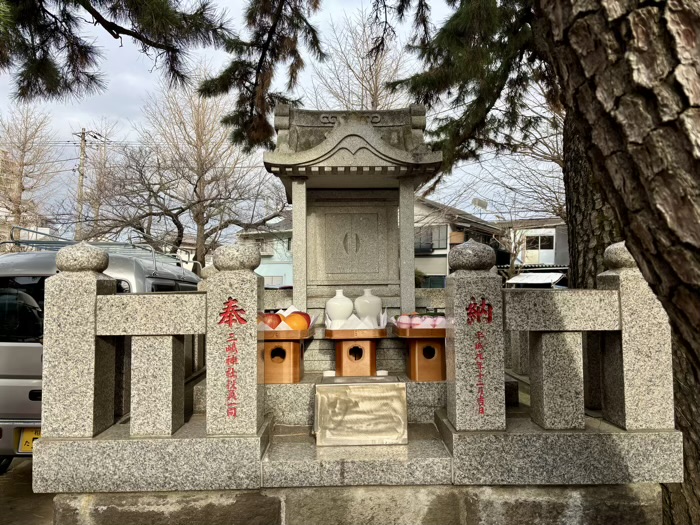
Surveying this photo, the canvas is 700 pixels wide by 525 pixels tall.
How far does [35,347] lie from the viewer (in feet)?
15.6

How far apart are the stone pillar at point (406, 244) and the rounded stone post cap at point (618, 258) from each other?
257 cm

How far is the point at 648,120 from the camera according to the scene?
3.23ft

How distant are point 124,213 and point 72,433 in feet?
55.7

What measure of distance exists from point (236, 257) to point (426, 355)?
77.5 inches

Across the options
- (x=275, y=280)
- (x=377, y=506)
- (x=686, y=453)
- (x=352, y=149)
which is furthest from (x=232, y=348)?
(x=275, y=280)

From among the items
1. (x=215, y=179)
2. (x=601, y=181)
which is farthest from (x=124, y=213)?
(x=601, y=181)

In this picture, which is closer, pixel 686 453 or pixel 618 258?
pixel 618 258

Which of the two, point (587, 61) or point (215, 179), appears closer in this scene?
point (587, 61)

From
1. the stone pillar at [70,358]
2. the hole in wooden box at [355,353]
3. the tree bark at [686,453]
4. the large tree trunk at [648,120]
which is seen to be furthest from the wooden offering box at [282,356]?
the large tree trunk at [648,120]

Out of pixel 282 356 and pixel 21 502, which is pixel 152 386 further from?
pixel 21 502

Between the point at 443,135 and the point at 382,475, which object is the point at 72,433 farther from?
the point at 443,135

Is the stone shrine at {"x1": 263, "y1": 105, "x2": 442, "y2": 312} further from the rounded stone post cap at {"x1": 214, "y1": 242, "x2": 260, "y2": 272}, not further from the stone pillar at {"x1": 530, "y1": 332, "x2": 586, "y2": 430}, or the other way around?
the stone pillar at {"x1": 530, "y1": 332, "x2": 586, "y2": 430}

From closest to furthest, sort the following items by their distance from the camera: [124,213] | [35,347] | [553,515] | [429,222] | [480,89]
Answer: [553,515], [35,347], [480,89], [124,213], [429,222]

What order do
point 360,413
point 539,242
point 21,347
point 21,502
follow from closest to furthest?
point 360,413, point 21,347, point 21,502, point 539,242
